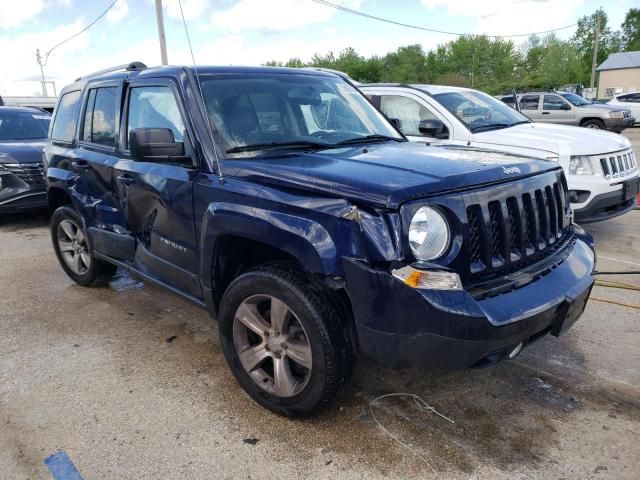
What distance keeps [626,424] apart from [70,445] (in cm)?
288

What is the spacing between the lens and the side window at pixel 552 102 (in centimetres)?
1769

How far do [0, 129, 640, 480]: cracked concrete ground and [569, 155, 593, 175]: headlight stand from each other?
6.54 ft

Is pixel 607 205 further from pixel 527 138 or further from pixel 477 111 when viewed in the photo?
pixel 477 111

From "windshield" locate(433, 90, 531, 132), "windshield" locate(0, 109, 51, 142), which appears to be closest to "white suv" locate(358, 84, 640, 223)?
"windshield" locate(433, 90, 531, 132)

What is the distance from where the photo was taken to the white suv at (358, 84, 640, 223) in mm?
5727

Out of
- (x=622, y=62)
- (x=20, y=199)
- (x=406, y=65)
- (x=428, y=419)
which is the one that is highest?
(x=406, y=65)

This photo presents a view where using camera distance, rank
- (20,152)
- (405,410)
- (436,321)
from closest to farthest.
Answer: (436,321) < (405,410) < (20,152)

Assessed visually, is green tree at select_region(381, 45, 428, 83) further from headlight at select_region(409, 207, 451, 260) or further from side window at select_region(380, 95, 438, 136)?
headlight at select_region(409, 207, 451, 260)

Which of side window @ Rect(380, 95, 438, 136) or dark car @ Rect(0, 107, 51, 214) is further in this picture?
dark car @ Rect(0, 107, 51, 214)

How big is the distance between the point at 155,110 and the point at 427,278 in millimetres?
2296

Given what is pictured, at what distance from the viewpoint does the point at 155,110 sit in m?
3.59

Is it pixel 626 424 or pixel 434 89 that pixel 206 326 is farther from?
pixel 434 89

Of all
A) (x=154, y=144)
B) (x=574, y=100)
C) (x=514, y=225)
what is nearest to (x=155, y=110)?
(x=154, y=144)

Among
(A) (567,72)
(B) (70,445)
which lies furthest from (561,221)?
(A) (567,72)
